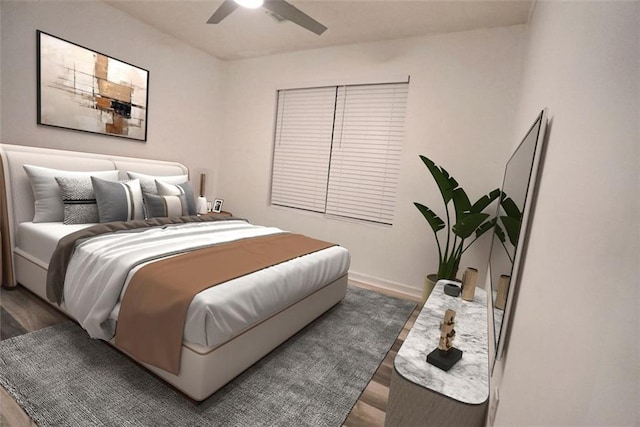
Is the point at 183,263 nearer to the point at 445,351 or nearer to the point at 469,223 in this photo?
the point at 445,351

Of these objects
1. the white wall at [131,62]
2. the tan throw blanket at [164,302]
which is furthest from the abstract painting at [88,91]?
the tan throw blanket at [164,302]

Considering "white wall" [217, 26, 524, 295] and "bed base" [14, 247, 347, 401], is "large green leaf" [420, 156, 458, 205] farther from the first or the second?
"bed base" [14, 247, 347, 401]

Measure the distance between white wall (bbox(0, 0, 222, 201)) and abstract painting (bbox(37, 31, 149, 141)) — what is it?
7 centimetres

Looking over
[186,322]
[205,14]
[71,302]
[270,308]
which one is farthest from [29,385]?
[205,14]

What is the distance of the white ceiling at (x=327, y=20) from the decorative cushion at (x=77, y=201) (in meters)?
1.90

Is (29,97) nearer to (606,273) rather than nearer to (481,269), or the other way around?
(606,273)

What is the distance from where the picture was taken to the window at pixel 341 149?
3.48m

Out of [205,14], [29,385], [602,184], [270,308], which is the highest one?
[205,14]

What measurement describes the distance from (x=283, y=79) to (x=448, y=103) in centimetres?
210

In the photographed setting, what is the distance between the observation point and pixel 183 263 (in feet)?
5.98

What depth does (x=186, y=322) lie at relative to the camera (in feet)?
4.89

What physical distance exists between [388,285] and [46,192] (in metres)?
3.36

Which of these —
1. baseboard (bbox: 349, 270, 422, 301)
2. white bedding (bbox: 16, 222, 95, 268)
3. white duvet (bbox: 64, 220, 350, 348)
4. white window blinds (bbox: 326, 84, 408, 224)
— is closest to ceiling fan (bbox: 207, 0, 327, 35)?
white window blinds (bbox: 326, 84, 408, 224)

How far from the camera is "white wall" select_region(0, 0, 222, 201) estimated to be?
2.60m
